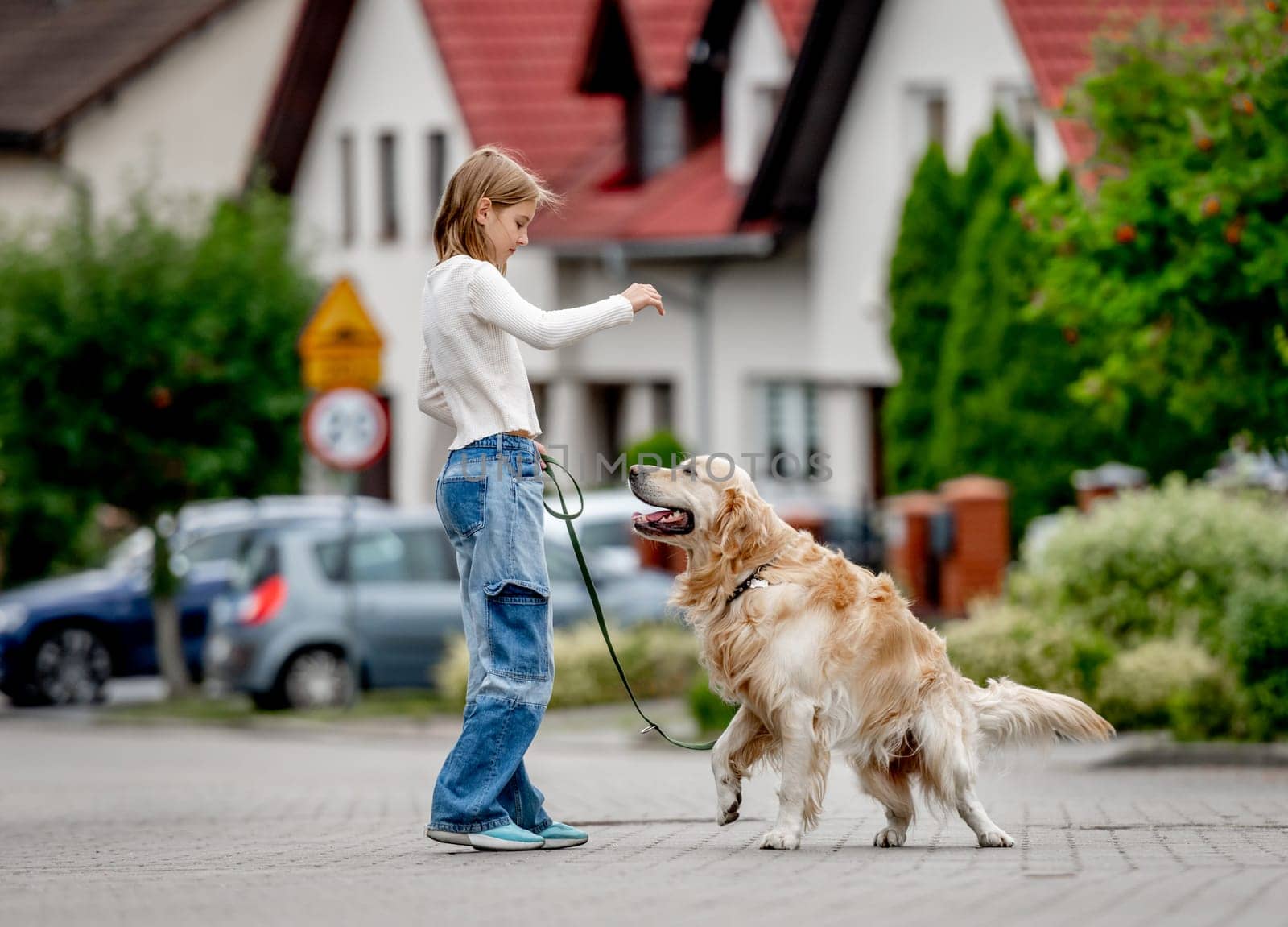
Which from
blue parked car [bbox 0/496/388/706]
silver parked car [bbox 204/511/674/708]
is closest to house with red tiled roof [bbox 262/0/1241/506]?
blue parked car [bbox 0/496/388/706]

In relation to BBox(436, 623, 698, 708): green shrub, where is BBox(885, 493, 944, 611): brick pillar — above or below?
above

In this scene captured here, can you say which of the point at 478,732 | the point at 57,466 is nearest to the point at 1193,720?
the point at 478,732

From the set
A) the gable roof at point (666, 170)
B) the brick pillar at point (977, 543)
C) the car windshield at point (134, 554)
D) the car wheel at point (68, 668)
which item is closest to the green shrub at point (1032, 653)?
the brick pillar at point (977, 543)

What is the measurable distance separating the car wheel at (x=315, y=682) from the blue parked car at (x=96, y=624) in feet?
5.93

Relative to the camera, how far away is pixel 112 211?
24062 mm

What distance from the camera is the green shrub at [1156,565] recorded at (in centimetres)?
1658

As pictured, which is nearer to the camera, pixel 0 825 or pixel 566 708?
pixel 0 825

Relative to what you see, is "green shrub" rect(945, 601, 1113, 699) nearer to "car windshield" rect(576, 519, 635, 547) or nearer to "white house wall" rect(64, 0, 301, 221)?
"car windshield" rect(576, 519, 635, 547)

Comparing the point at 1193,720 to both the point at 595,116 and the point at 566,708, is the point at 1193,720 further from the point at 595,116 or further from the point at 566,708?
the point at 595,116

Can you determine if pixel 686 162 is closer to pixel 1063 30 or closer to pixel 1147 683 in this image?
pixel 1063 30

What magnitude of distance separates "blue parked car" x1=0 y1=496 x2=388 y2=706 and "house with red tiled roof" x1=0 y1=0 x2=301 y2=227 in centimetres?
1884

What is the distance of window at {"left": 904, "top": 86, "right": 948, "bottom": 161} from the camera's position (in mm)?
28062

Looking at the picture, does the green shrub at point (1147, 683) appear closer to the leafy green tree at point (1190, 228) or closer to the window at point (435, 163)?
the leafy green tree at point (1190, 228)

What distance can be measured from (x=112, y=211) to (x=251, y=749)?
7788mm
